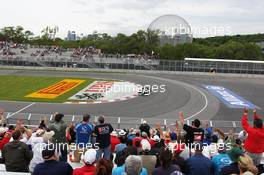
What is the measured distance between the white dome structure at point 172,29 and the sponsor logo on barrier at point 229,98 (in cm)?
6613

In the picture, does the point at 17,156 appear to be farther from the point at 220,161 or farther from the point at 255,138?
the point at 255,138

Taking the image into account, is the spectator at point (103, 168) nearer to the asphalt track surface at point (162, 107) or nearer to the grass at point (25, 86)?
the asphalt track surface at point (162, 107)

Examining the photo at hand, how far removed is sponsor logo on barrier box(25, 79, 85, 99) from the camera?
122 ft

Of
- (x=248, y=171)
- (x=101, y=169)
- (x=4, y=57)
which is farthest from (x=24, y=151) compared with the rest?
(x=4, y=57)

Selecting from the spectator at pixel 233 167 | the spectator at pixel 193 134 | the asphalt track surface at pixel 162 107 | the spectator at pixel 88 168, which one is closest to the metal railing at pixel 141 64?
the asphalt track surface at pixel 162 107

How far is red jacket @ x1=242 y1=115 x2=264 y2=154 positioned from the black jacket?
17.6ft

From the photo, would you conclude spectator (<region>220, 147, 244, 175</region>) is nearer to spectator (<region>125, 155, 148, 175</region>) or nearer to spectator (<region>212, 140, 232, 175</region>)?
spectator (<region>212, 140, 232, 175</region>)

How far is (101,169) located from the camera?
6102mm

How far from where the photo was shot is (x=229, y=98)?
38531 millimetres

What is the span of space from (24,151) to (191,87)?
39.1m

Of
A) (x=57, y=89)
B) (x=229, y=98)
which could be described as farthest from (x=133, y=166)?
(x=57, y=89)

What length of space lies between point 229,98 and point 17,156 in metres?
32.8

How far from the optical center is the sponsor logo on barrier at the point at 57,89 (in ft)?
122

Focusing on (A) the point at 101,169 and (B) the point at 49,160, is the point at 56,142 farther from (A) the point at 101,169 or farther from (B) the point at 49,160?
(A) the point at 101,169
